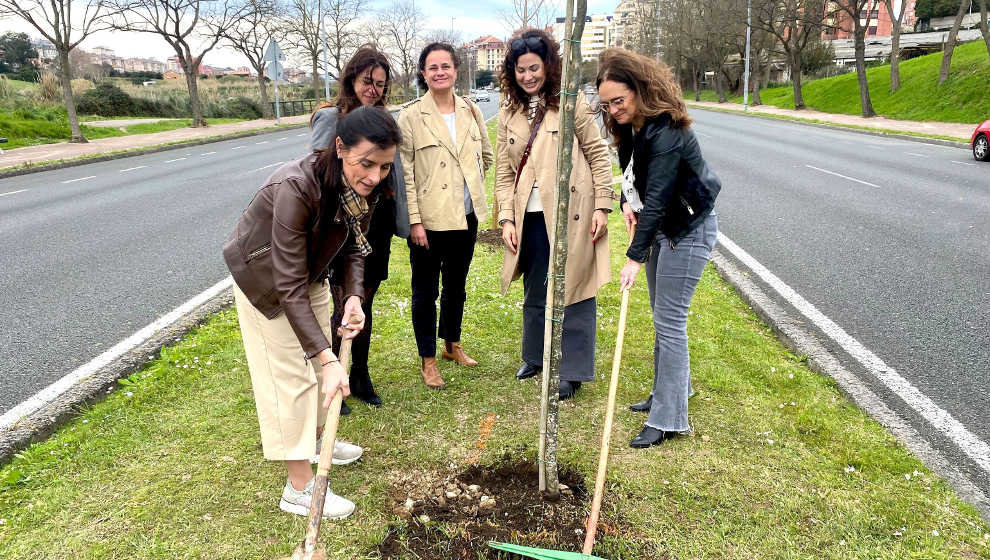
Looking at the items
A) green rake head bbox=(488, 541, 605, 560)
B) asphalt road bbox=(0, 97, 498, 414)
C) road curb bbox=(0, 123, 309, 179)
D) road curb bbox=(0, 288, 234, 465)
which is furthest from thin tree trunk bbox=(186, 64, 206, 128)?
green rake head bbox=(488, 541, 605, 560)

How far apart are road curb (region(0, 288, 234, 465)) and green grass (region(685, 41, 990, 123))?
26077mm

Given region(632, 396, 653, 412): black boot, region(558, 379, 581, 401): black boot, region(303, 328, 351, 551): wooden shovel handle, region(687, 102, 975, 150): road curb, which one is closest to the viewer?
region(303, 328, 351, 551): wooden shovel handle

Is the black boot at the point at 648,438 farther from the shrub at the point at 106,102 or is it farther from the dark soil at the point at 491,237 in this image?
the shrub at the point at 106,102

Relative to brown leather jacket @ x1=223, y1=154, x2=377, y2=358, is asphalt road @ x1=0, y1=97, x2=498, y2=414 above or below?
below

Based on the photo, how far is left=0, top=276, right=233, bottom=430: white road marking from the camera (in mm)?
3499

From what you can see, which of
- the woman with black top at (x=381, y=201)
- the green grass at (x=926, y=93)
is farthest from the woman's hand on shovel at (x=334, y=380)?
the green grass at (x=926, y=93)

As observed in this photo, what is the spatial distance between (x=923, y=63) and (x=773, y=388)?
3637 cm

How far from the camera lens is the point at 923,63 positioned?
3219 cm

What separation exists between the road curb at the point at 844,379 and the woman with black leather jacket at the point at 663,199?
1.06 metres

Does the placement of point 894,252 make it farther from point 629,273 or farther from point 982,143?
point 982,143

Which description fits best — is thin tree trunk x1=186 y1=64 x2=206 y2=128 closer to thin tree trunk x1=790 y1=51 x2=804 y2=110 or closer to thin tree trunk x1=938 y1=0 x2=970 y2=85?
thin tree trunk x1=790 y1=51 x2=804 y2=110

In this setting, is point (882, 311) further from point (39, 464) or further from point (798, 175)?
point (798, 175)

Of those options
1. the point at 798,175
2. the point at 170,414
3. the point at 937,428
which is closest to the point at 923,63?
the point at 798,175

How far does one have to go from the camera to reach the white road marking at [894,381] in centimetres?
313
